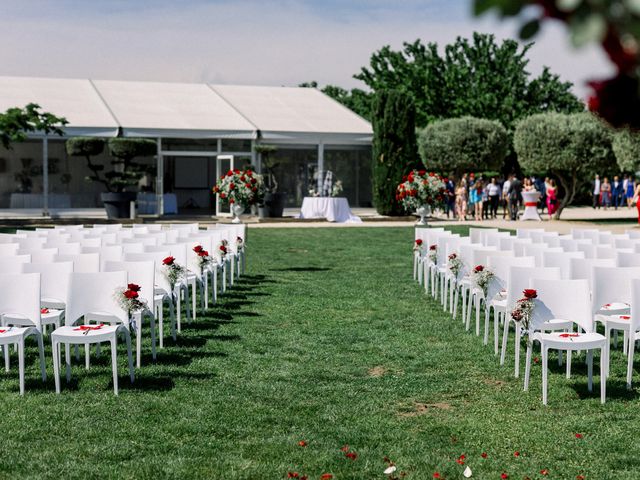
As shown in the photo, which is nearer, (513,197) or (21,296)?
(21,296)

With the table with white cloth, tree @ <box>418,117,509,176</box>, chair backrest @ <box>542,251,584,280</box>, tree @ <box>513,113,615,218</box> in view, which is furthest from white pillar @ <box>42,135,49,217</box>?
chair backrest @ <box>542,251,584,280</box>

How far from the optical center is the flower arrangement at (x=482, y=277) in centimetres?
807

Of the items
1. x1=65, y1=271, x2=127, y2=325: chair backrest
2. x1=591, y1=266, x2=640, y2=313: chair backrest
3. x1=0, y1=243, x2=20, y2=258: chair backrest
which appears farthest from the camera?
x1=0, y1=243, x2=20, y2=258: chair backrest

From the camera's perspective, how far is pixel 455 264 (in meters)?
9.80

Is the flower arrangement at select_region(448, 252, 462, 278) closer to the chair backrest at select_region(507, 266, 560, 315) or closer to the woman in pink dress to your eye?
the chair backrest at select_region(507, 266, 560, 315)

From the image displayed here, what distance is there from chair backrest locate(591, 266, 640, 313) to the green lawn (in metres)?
0.65

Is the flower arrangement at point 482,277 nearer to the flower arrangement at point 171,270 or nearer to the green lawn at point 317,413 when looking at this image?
the green lawn at point 317,413

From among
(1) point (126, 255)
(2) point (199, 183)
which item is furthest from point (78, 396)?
(2) point (199, 183)

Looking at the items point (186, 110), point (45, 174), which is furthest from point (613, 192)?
point (45, 174)

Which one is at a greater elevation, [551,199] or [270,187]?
[270,187]

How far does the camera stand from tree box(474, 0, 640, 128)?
Result: 946mm

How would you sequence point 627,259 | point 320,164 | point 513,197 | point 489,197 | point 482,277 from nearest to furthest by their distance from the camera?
point 482,277 → point 627,259 → point 513,197 → point 489,197 → point 320,164

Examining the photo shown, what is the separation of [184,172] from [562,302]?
3048cm

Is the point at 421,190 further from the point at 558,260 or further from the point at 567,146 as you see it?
the point at 567,146
